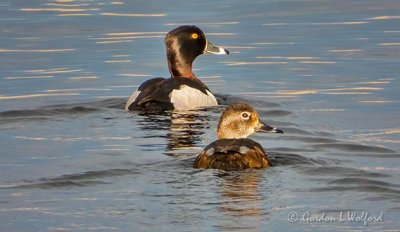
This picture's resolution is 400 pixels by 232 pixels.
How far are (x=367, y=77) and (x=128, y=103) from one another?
4338 millimetres

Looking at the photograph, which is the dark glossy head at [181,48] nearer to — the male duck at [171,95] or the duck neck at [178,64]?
the duck neck at [178,64]

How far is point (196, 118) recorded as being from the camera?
58.0 ft

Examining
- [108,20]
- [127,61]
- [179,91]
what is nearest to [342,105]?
[179,91]

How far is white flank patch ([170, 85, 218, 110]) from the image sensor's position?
18172 mm

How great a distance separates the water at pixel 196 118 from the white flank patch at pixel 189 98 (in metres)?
0.31

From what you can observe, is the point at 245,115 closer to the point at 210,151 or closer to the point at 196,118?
the point at 210,151

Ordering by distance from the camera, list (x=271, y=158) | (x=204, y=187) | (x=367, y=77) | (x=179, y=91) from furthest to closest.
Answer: (x=367, y=77), (x=179, y=91), (x=271, y=158), (x=204, y=187)

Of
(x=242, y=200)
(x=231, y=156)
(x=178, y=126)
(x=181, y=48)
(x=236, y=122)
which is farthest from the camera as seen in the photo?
(x=181, y=48)

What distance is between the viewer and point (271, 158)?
14.6m

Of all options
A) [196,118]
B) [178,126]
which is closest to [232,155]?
[178,126]

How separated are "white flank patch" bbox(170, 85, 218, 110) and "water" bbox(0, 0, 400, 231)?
0.31m

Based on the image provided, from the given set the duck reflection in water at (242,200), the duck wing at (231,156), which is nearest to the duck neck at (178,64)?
the duck wing at (231,156)

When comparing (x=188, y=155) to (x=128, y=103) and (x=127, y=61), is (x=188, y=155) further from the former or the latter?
(x=127, y=61)

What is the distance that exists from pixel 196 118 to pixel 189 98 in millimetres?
654
